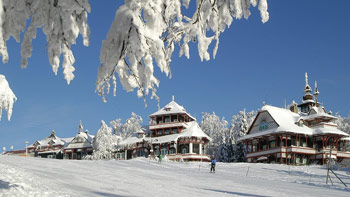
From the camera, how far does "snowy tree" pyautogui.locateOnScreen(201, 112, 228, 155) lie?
81.3 m

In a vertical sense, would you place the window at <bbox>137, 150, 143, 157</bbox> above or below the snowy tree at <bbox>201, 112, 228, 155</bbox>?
below

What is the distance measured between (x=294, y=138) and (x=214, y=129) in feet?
136

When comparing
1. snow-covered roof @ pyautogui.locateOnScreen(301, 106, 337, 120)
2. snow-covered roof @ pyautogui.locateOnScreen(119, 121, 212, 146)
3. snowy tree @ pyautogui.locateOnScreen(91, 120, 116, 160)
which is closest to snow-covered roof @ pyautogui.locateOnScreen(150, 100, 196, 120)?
snow-covered roof @ pyautogui.locateOnScreen(119, 121, 212, 146)

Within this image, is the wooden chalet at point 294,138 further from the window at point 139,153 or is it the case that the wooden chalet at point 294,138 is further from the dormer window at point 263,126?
the window at point 139,153

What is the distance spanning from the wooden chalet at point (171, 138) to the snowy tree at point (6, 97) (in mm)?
32653

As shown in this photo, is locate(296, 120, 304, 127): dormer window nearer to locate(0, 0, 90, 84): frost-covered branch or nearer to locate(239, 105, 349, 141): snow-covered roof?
locate(239, 105, 349, 141): snow-covered roof

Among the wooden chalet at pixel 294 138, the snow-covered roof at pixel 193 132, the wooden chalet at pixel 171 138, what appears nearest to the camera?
the wooden chalet at pixel 294 138

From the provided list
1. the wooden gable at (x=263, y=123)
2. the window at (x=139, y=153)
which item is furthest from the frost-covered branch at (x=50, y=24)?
the window at (x=139, y=153)

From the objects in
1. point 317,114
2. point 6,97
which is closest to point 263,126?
point 317,114

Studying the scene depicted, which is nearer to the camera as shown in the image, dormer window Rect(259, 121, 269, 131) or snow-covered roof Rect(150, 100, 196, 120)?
dormer window Rect(259, 121, 269, 131)

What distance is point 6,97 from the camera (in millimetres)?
18000

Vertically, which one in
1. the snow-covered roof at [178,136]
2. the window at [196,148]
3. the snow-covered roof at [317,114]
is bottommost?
the window at [196,148]

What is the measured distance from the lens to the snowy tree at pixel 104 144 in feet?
194

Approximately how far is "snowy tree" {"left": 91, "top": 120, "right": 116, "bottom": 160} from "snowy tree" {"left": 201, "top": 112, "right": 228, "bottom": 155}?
2594cm
